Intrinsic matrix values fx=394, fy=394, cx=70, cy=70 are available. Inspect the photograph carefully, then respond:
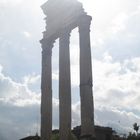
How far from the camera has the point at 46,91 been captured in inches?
1321

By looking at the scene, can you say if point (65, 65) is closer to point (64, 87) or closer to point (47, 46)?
point (64, 87)

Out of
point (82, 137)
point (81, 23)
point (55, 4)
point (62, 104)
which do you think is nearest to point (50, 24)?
point (55, 4)

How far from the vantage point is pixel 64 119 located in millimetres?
30031

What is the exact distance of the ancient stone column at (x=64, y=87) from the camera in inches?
1176

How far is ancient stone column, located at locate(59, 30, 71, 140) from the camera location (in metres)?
29.9

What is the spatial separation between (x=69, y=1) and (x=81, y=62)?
6.17 meters

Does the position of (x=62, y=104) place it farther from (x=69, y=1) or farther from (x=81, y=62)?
(x=69, y=1)

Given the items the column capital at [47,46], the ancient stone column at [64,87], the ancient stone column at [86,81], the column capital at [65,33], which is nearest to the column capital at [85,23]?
the ancient stone column at [86,81]

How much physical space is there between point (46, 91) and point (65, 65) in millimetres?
3308

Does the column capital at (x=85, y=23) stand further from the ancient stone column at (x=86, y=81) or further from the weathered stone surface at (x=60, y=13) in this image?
the weathered stone surface at (x=60, y=13)

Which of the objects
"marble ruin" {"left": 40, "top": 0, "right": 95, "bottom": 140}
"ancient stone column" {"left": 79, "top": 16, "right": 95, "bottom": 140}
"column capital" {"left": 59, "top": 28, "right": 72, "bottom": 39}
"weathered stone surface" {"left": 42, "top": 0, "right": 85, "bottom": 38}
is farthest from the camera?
"column capital" {"left": 59, "top": 28, "right": 72, "bottom": 39}

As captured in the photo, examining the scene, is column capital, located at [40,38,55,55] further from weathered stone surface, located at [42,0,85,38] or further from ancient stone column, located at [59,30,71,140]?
ancient stone column, located at [59,30,71,140]

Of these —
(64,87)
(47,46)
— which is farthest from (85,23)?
(47,46)


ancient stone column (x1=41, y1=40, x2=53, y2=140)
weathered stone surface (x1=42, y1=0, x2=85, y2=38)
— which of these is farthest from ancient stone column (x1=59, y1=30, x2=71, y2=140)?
ancient stone column (x1=41, y1=40, x2=53, y2=140)
